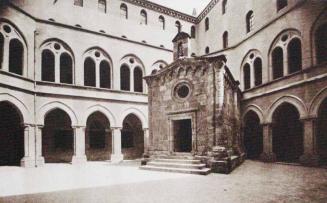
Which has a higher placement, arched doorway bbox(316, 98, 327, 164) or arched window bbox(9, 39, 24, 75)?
arched window bbox(9, 39, 24, 75)

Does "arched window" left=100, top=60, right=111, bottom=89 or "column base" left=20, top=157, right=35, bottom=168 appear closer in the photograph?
"column base" left=20, top=157, right=35, bottom=168

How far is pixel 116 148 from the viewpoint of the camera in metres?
19.3

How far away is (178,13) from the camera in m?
26.7

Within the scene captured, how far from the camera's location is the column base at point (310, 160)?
13.3m

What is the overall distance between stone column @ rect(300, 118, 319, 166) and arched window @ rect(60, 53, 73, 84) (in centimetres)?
1551

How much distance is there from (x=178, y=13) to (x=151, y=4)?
3.26 metres

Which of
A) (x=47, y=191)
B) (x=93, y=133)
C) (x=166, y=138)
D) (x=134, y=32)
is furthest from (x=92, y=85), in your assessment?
(x=47, y=191)

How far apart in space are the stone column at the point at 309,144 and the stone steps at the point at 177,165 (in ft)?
19.1

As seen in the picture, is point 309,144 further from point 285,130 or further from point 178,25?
point 178,25

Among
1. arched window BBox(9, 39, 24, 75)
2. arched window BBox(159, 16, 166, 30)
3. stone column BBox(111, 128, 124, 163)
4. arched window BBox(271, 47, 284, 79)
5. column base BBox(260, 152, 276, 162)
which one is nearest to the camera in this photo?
arched window BBox(9, 39, 24, 75)

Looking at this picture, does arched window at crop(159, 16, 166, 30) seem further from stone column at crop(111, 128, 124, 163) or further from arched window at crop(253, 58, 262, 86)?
stone column at crop(111, 128, 124, 163)

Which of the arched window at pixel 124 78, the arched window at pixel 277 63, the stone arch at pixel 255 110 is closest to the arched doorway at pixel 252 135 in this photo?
the stone arch at pixel 255 110

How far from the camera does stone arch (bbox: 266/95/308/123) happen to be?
14.1 metres


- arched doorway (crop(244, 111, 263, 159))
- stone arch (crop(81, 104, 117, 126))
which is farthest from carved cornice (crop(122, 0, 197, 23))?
arched doorway (crop(244, 111, 263, 159))
